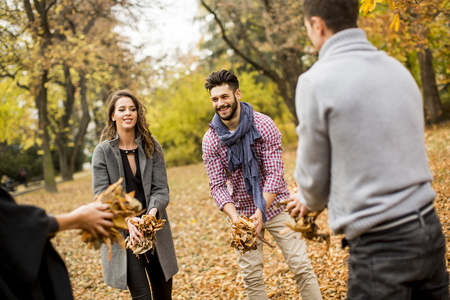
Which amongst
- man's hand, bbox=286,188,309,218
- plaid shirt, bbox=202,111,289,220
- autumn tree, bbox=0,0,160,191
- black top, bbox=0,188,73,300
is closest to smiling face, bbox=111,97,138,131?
plaid shirt, bbox=202,111,289,220

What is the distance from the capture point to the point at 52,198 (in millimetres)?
15625

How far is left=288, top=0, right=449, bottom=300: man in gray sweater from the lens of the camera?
1.79 meters

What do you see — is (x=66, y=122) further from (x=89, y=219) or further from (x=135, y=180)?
(x=89, y=219)

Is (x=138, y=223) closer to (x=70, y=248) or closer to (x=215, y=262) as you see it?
(x=215, y=262)

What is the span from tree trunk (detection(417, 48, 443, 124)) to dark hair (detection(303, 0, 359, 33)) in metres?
14.1

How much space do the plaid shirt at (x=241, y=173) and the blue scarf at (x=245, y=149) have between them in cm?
7

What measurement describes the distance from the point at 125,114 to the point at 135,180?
25.4 inches

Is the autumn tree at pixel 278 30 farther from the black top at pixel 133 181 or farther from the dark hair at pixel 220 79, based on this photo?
the black top at pixel 133 181

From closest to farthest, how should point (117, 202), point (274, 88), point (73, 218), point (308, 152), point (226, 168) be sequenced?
point (308, 152)
point (73, 218)
point (117, 202)
point (226, 168)
point (274, 88)

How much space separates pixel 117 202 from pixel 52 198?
48.2 feet

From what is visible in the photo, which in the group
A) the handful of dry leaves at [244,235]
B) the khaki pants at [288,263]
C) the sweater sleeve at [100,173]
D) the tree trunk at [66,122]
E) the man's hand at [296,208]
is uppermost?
the tree trunk at [66,122]

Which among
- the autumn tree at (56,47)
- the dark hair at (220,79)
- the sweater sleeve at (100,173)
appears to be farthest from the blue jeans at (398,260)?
the autumn tree at (56,47)

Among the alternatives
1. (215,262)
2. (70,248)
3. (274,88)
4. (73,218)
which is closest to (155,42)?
(274,88)

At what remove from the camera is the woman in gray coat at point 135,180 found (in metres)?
3.47
